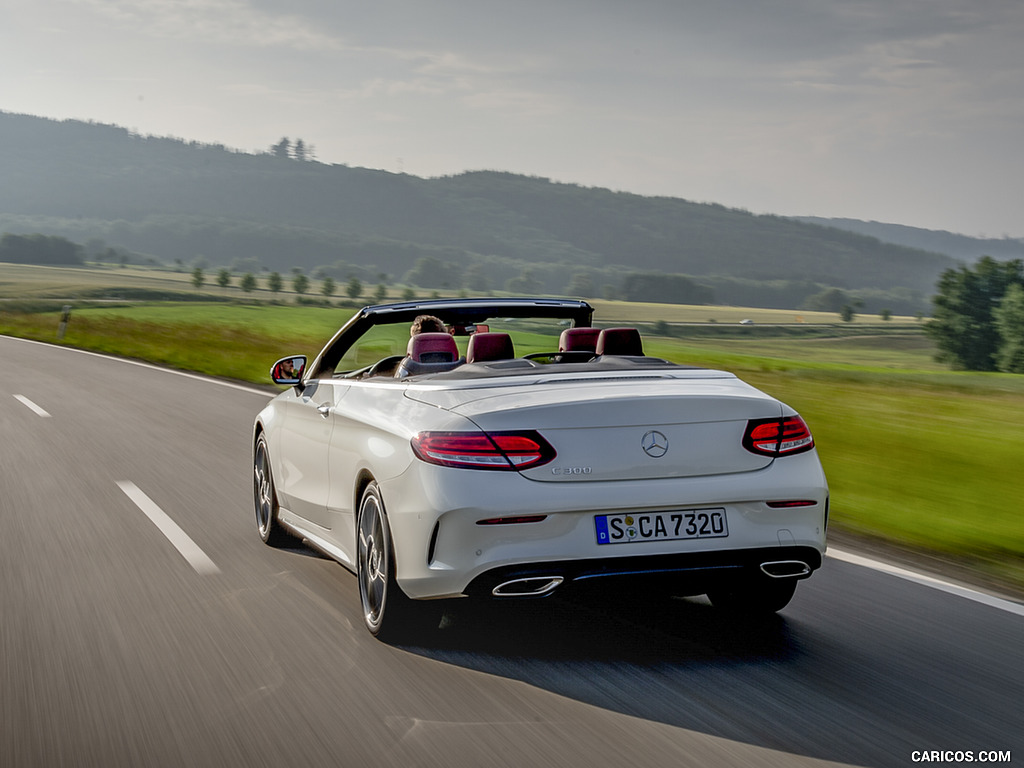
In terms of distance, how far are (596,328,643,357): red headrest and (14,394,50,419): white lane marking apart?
10.3m

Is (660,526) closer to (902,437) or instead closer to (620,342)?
(620,342)

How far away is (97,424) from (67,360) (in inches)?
532

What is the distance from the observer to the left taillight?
14.3 feet

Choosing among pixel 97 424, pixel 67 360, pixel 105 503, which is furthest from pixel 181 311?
pixel 105 503

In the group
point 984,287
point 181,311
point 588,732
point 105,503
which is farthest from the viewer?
point 984,287

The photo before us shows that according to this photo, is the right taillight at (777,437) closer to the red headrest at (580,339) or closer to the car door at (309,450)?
the red headrest at (580,339)

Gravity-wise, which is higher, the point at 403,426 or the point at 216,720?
the point at 403,426

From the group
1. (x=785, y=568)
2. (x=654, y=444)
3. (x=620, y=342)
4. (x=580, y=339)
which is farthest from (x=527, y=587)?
(x=580, y=339)

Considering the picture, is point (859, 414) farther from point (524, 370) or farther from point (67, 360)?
point (67, 360)

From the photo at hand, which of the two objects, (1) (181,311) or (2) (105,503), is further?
(1) (181,311)

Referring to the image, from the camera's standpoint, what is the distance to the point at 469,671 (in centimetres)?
441

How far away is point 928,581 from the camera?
609 centimetres

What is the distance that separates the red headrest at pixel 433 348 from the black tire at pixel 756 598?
1748 mm

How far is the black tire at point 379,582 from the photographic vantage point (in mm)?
4730
